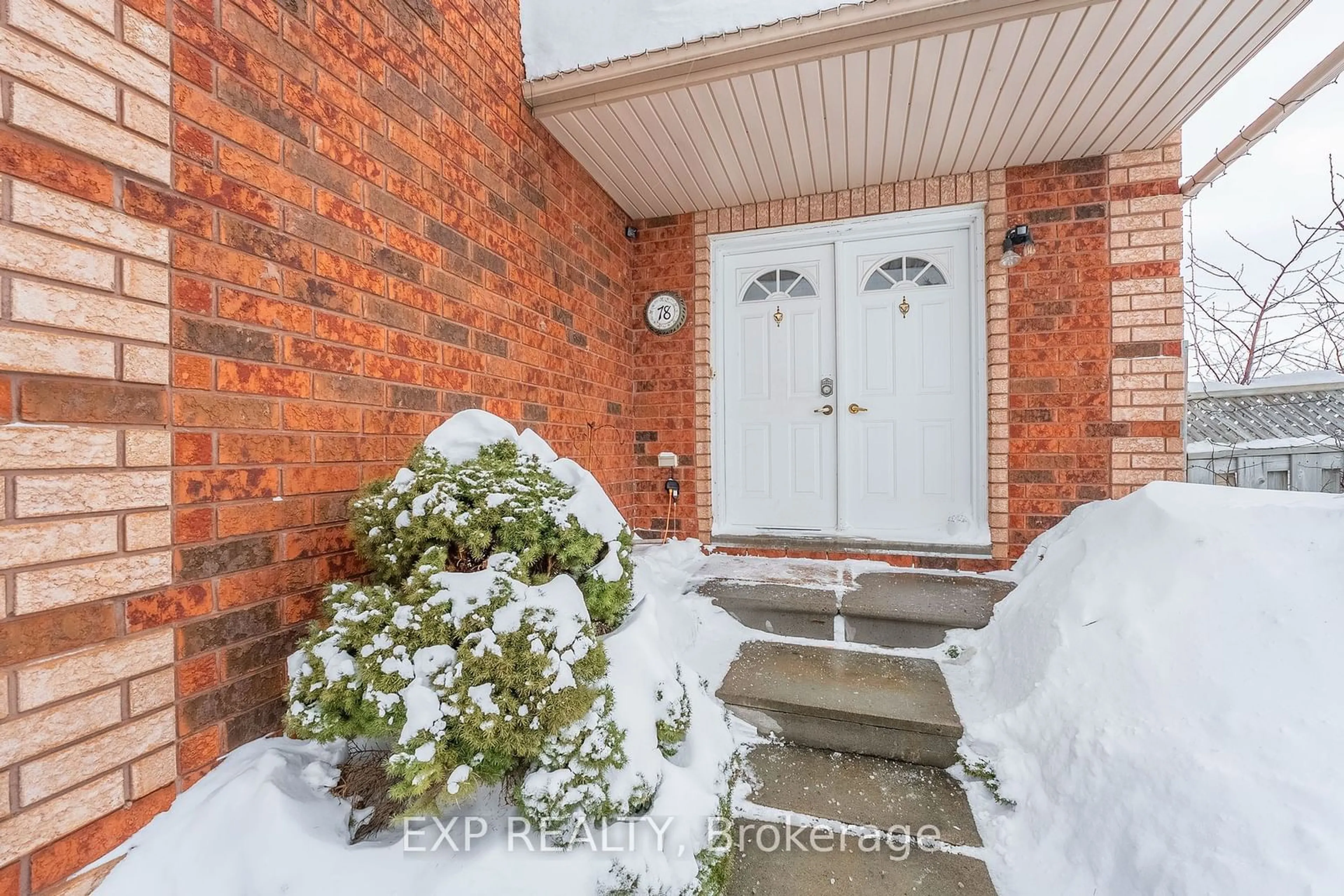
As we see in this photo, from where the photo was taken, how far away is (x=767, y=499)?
12.5ft

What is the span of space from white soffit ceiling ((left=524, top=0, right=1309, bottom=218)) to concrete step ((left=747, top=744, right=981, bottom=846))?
292 centimetres

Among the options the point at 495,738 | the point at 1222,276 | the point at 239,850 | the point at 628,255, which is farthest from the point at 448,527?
the point at 1222,276

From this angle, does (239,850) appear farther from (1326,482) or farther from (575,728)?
(1326,482)

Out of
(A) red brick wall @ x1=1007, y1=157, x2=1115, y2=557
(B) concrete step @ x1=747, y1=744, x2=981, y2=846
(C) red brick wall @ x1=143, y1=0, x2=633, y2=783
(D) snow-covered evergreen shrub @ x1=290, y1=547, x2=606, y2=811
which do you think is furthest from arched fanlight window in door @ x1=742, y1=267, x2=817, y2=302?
(D) snow-covered evergreen shrub @ x1=290, y1=547, x2=606, y2=811

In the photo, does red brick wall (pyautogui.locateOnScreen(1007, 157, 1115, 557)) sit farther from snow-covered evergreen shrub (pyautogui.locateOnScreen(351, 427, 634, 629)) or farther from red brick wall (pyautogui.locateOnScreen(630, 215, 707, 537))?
snow-covered evergreen shrub (pyautogui.locateOnScreen(351, 427, 634, 629))

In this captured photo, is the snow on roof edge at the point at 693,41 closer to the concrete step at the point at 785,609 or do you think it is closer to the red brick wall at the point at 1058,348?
the red brick wall at the point at 1058,348

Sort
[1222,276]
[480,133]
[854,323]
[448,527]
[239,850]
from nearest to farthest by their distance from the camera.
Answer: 1. [239,850]
2. [448,527]
3. [480,133]
4. [854,323]
5. [1222,276]

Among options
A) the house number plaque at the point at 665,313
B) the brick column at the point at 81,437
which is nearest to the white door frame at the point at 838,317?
the house number plaque at the point at 665,313

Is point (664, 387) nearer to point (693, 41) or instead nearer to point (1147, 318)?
point (693, 41)

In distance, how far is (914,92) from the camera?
249 cm

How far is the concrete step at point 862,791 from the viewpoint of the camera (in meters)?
1.46

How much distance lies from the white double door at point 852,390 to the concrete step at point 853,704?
1572mm

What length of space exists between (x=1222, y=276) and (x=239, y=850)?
7.60 meters

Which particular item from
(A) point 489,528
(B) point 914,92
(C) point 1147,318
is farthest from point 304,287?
(C) point 1147,318
